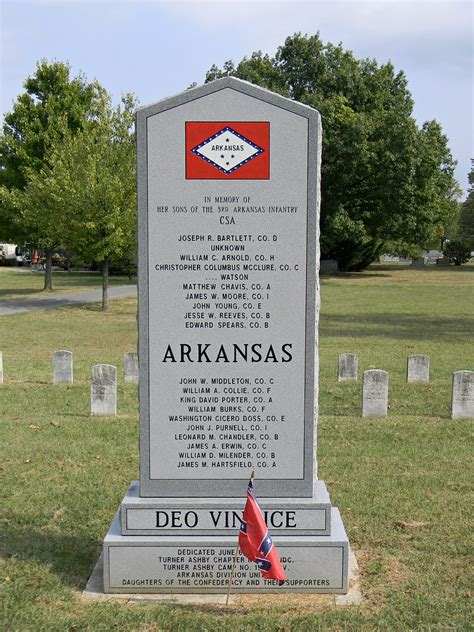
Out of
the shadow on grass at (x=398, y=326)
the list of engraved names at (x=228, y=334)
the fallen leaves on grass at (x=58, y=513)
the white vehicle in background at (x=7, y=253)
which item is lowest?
the fallen leaves on grass at (x=58, y=513)

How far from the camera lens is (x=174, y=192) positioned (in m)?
4.57

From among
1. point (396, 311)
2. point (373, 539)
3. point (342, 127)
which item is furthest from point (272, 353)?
point (342, 127)

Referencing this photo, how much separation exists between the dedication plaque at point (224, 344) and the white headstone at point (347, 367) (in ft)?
25.7

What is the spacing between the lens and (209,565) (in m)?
4.62

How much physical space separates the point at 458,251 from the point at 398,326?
2237 inches

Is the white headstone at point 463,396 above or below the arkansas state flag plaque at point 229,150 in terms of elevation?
below

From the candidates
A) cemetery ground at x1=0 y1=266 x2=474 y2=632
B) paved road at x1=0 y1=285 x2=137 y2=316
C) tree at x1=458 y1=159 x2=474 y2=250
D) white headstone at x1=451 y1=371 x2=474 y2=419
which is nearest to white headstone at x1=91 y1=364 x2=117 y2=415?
cemetery ground at x1=0 y1=266 x2=474 y2=632

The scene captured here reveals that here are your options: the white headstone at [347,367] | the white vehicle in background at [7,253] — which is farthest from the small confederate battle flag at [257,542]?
the white vehicle in background at [7,253]

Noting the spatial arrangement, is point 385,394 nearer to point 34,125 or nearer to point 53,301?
point 53,301

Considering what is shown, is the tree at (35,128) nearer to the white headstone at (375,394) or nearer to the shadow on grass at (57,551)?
the white headstone at (375,394)

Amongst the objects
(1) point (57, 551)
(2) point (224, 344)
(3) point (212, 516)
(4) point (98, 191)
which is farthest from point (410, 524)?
(4) point (98, 191)

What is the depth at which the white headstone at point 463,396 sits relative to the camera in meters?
9.60

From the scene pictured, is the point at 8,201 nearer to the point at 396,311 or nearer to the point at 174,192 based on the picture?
the point at 396,311

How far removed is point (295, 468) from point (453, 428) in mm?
Answer: 5038
